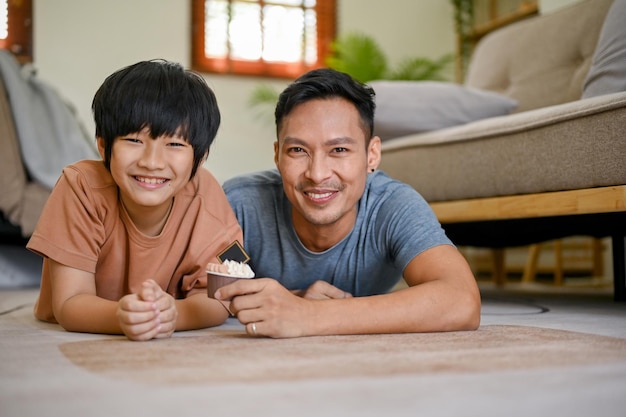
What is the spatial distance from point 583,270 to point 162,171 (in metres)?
3.56

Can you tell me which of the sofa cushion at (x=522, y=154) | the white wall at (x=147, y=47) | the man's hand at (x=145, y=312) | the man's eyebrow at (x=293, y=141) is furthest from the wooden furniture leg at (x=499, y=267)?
the man's hand at (x=145, y=312)

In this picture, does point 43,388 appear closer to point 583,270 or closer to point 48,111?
point 48,111

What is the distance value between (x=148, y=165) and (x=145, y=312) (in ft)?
1.04

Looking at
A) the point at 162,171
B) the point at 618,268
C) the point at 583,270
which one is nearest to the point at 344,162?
the point at 162,171

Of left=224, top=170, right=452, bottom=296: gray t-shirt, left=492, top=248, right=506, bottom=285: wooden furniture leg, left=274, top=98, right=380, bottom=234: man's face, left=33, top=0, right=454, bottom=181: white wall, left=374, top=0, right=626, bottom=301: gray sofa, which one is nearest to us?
left=274, top=98, right=380, bottom=234: man's face

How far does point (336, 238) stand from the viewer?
1544mm

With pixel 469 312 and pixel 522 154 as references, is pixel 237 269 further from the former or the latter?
pixel 522 154

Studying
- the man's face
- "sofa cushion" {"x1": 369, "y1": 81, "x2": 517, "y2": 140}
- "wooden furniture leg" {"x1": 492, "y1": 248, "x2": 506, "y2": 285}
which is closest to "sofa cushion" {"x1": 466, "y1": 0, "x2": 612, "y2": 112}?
"sofa cushion" {"x1": 369, "y1": 81, "x2": 517, "y2": 140}

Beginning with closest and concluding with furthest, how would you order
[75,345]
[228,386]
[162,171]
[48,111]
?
[228,386]
[75,345]
[162,171]
[48,111]

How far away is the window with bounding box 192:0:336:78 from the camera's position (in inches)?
182

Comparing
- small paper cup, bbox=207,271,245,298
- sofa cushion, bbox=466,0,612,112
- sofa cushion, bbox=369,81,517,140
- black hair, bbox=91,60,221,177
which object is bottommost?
small paper cup, bbox=207,271,245,298

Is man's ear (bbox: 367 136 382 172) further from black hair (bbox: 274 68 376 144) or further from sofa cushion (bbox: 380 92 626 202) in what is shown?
sofa cushion (bbox: 380 92 626 202)

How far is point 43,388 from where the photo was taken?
0.76m

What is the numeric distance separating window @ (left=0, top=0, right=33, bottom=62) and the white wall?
50 mm
